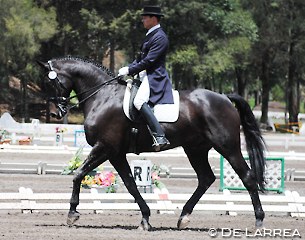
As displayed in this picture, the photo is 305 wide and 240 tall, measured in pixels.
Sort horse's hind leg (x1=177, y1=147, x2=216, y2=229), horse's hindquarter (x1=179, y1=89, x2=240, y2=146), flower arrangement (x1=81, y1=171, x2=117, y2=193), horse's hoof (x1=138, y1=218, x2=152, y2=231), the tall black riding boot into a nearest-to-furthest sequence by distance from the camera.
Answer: the tall black riding boot < horse's hoof (x1=138, y1=218, x2=152, y2=231) < horse's hindquarter (x1=179, y1=89, x2=240, y2=146) < horse's hind leg (x1=177, y1=147, x2=216, y2=229) < flower arrangement (x1=81, y1=171, x2=117, y2=193)

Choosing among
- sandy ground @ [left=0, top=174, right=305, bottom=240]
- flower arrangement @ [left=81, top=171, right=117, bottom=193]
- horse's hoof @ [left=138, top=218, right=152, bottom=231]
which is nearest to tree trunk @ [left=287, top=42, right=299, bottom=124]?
flower arrangement @ [left=81, top=171, right=117, bottom=193]

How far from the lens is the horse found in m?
10.4

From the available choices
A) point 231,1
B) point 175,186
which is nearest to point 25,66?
point 231,1

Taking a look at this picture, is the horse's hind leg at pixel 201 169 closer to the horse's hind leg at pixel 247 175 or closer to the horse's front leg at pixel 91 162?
the horse's hind leg at pixel 247 175

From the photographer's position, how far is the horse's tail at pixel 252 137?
35.8ft

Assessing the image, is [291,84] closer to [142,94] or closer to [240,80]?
[240,80]

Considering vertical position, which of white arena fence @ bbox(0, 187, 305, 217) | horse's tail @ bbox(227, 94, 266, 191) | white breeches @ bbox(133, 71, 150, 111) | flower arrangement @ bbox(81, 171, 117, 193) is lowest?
flower arrangement @ bbox(81, 171, 117, 193)

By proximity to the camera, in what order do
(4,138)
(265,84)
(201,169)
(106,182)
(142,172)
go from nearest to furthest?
1. (201,169)
2. (106,182)
3. (142,172)
4. (4,138)
5. (265,84)

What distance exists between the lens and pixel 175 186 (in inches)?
738

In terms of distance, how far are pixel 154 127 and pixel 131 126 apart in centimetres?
41

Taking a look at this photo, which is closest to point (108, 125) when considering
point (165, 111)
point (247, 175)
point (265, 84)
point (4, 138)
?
point (165, 111)

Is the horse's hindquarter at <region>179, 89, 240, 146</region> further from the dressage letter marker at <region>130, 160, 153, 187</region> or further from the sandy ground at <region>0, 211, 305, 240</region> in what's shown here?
the dressage letter marker at <region>130, 160, 153, 187</region>

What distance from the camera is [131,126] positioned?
10.5 metres

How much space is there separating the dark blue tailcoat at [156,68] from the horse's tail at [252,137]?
1.01m
